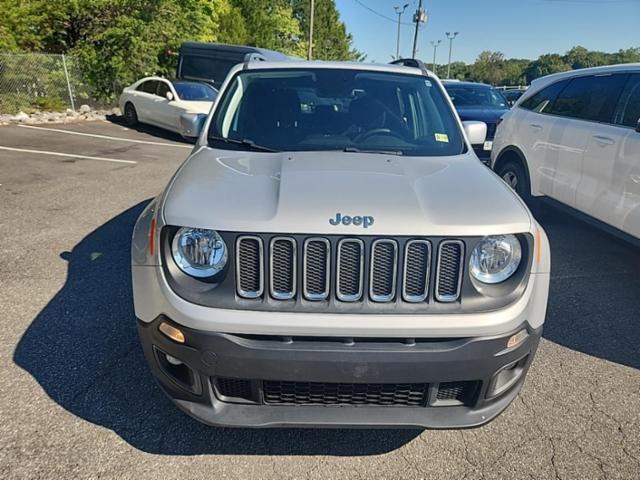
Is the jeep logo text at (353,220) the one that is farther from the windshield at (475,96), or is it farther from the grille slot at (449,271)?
A: the windshield at (475,96)

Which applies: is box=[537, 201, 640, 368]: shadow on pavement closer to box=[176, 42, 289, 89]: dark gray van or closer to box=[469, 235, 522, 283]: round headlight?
box=[469, 235, 522, 283]: round headlight

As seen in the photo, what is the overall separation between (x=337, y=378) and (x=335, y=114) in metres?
1.88

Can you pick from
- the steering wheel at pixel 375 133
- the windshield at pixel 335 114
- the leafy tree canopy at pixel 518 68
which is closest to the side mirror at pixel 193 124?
the windshield at pixel 335 114

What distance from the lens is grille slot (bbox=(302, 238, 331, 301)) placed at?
1.92 m

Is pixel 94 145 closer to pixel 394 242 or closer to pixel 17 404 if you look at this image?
pixel 17 404

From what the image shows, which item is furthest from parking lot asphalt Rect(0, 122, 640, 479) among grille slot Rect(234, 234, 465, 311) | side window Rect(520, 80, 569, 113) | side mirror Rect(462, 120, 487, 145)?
side window Rect(520, 80, 569, 113)

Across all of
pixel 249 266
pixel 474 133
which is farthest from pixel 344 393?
pixel 474 133

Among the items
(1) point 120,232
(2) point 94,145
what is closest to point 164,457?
(1) point 120,232

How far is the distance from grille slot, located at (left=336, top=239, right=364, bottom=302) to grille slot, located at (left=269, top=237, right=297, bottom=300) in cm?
19

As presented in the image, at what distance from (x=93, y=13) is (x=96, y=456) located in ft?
60.0

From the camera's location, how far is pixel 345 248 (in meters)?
1.93

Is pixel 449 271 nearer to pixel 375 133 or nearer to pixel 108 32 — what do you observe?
pixel 375 133

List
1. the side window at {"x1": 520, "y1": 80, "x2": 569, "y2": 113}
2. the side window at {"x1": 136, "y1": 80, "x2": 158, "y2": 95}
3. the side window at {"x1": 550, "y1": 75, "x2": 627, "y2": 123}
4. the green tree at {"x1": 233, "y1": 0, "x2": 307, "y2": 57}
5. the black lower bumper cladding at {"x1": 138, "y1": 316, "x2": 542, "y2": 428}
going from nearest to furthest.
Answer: the black lower bumper cladding at {"x1": 138, "y1": 316, "x2": 542, "y2": 428}
the side window at {"x1": 550, "y1": 75, "x2": 627, "y2": 123}
the side window at {"x1": 520, "y1": 80, "x2": 569, "y2": 113}
the side window at {"x1": 136, "y1": 80, "x2": 158, "y2": 95}
the green tree at {"x1": 233, "y1": 0, "x2": 307, "y2": 57}

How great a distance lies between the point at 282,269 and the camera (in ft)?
6.38
